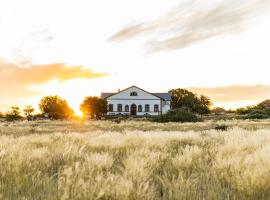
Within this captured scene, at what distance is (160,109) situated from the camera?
91.2m

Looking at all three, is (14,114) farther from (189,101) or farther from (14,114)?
(189,101)

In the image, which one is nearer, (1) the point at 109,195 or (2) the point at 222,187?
(1) the point at 109,195

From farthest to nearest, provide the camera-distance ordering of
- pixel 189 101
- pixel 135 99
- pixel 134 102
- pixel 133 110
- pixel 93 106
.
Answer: pixel 189 101 < pixel 135 99 < pixel 134 102 < pixel 133 110 < pixel 93 106

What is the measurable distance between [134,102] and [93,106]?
11.5 metres

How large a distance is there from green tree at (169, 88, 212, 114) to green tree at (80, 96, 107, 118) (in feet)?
99.4

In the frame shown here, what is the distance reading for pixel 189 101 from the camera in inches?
4281

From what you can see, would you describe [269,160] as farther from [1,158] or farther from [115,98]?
[115,98]

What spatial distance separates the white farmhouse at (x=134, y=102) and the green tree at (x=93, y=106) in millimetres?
4798

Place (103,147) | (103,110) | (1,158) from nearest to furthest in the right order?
(1,158) < (103,147) < (103,110)

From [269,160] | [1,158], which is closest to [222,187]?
[269,160]

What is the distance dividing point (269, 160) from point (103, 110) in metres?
77.9

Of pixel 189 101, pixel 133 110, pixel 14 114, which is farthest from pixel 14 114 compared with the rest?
pixel 189 101

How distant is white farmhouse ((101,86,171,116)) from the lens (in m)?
88.7

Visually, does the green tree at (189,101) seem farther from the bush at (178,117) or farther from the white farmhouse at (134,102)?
the bush at (178,117)
